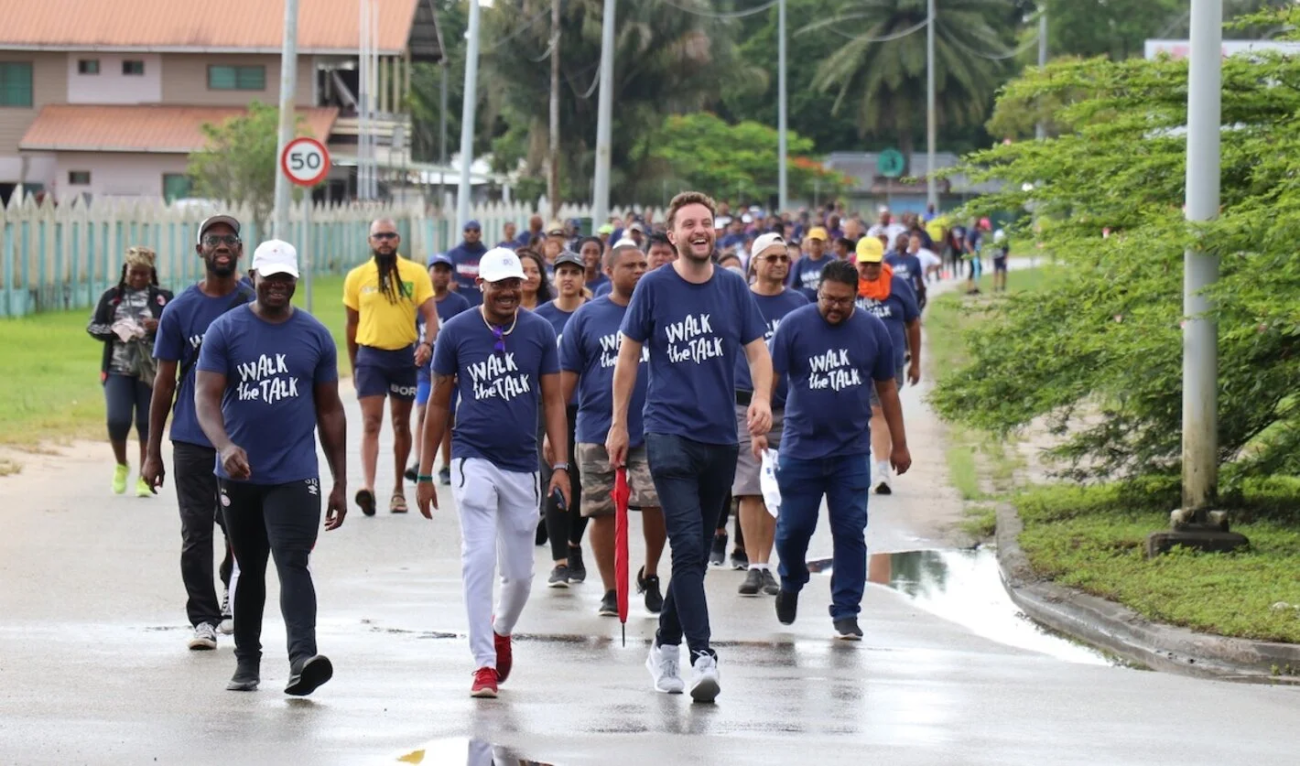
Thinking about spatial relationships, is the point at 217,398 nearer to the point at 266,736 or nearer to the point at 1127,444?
the point at 266,736

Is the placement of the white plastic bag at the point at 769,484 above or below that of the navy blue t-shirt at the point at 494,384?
below

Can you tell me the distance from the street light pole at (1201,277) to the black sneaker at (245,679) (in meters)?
5.94

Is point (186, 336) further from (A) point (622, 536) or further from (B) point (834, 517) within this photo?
(B) point (834, 517)

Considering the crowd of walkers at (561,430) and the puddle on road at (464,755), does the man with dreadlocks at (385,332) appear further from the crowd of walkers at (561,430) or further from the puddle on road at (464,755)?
the puddle on road at (464,755)

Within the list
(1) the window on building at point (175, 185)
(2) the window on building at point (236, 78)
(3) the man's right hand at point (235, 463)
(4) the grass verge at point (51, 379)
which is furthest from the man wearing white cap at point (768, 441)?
(2) the window on building at point (236, 78)

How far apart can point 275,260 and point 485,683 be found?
181 cm

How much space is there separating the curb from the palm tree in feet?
232

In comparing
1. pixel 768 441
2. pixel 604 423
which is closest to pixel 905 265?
pixel 768 441

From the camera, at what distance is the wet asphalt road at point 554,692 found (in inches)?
295

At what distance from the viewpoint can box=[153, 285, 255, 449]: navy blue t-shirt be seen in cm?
966

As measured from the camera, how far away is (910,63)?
84125 millimetres

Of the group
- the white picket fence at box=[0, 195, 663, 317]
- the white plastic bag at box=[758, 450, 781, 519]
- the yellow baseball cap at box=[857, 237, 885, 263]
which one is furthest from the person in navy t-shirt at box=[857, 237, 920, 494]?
the white picket fence at box=[0, 195, 663, 317]

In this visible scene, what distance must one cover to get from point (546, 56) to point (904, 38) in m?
22.9

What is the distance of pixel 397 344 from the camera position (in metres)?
14.9
